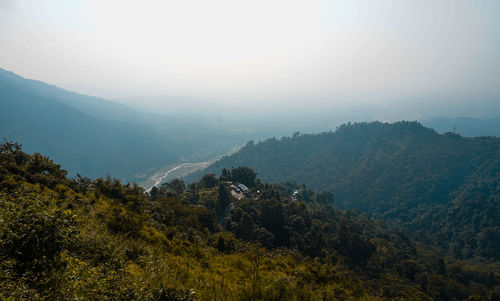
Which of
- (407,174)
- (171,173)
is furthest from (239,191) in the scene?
(171,173)

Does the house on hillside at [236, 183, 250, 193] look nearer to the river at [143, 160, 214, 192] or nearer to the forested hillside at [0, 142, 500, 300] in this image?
the forested hillside at [0, 142, 500, 300]

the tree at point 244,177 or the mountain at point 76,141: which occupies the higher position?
the tree at point 244,177

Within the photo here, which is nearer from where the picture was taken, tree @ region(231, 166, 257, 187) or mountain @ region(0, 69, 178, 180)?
tree @ region(231, 166, 257, 187)

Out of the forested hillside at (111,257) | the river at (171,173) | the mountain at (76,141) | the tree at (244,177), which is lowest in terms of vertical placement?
the river at (171,173)

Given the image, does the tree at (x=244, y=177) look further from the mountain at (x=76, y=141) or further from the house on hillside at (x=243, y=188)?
the mountain at (x=76, y=141)

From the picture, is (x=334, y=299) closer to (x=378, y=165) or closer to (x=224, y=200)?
(x=224, y=200)

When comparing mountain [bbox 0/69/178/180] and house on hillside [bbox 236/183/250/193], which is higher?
house on hillside [bbox 236/183/250/193]

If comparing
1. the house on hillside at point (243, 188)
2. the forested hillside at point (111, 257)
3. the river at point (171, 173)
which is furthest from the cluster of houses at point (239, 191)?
the river at point (171, 173)

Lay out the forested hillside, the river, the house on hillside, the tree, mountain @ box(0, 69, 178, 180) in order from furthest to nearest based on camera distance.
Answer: mountain @ box(0, 69, 178, 180)
the river
the tree
the house on hillside
the forested hillside

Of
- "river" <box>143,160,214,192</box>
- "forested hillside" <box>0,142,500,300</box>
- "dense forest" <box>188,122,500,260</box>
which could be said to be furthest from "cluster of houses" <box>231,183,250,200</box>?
"river" <box>143,160,214,192</box>

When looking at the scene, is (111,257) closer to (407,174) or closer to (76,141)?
(407,174)
